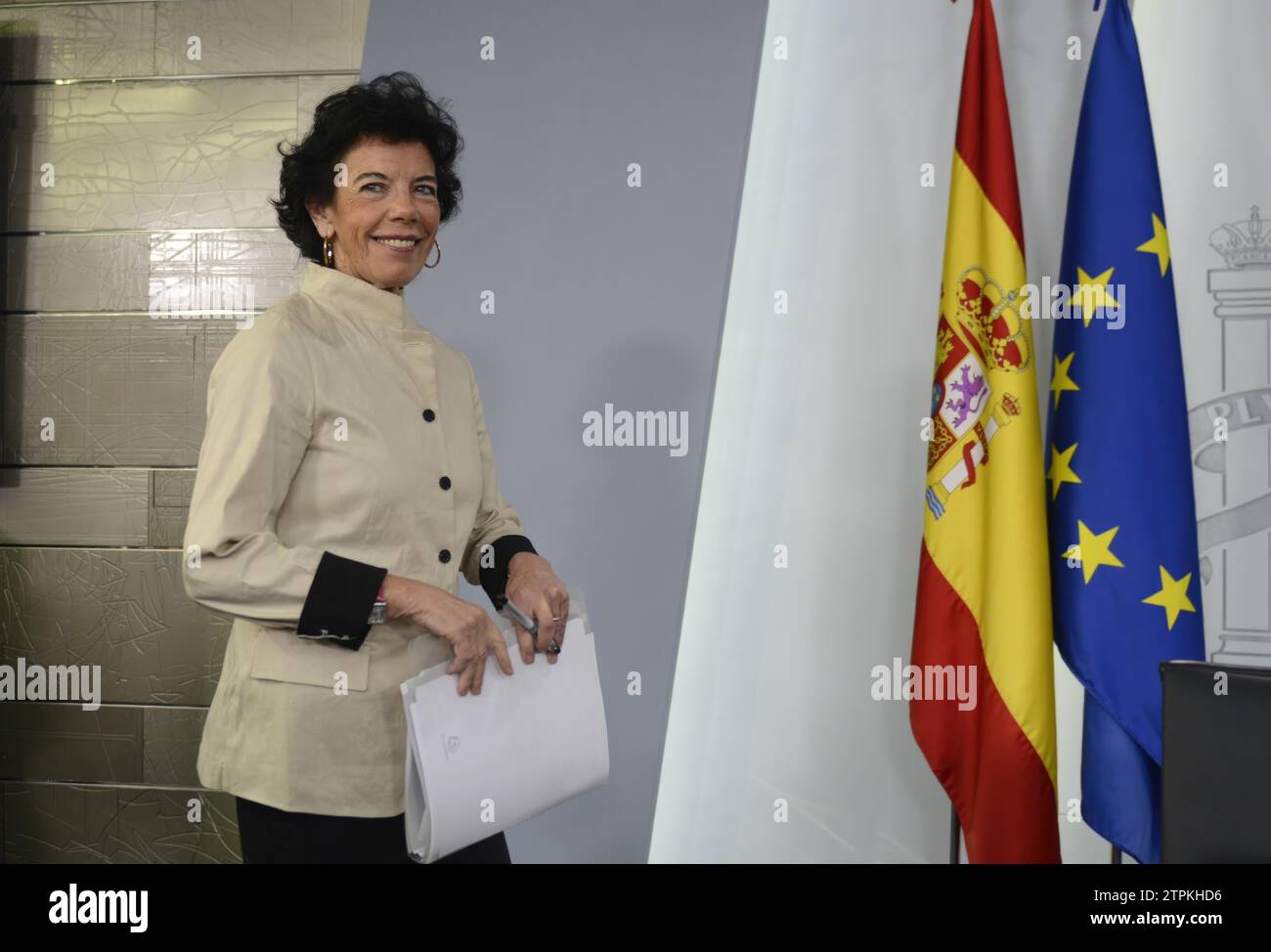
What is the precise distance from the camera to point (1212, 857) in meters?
0.94

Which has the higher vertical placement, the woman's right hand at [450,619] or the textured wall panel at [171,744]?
the woman's right hand at [450,619]

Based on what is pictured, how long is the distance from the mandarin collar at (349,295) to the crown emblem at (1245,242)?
1965 millimetres

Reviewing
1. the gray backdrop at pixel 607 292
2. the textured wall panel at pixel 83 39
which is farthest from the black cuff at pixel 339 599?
the textured wall panel at pixel 83 39

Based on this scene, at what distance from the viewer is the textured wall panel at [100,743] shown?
2514mm

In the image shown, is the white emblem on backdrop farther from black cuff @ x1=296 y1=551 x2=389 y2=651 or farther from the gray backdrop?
black cuff @ x1=296 y1=551 x2=389 y2=651

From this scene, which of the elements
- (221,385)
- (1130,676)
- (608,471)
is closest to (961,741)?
(1130,676)

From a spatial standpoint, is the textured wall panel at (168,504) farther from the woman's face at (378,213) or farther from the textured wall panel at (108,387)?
the woman's face at (378,213)

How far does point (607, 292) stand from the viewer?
238 centimetres

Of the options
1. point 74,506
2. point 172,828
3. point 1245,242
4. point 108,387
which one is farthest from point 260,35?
point 1245,242

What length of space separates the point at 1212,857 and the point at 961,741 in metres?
1.16

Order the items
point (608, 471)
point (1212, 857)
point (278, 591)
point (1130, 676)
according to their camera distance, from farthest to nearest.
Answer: point (608, 471)
point (1130, 676)
point (278, 591)
point (1212, 857)

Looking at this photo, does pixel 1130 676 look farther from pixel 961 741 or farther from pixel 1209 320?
pixel 1209 320

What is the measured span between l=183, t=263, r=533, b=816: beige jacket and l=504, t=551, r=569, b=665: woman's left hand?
0.10m

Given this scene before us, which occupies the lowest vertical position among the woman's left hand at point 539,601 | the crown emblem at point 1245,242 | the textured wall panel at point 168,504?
the woman's left hand at point 539,601
